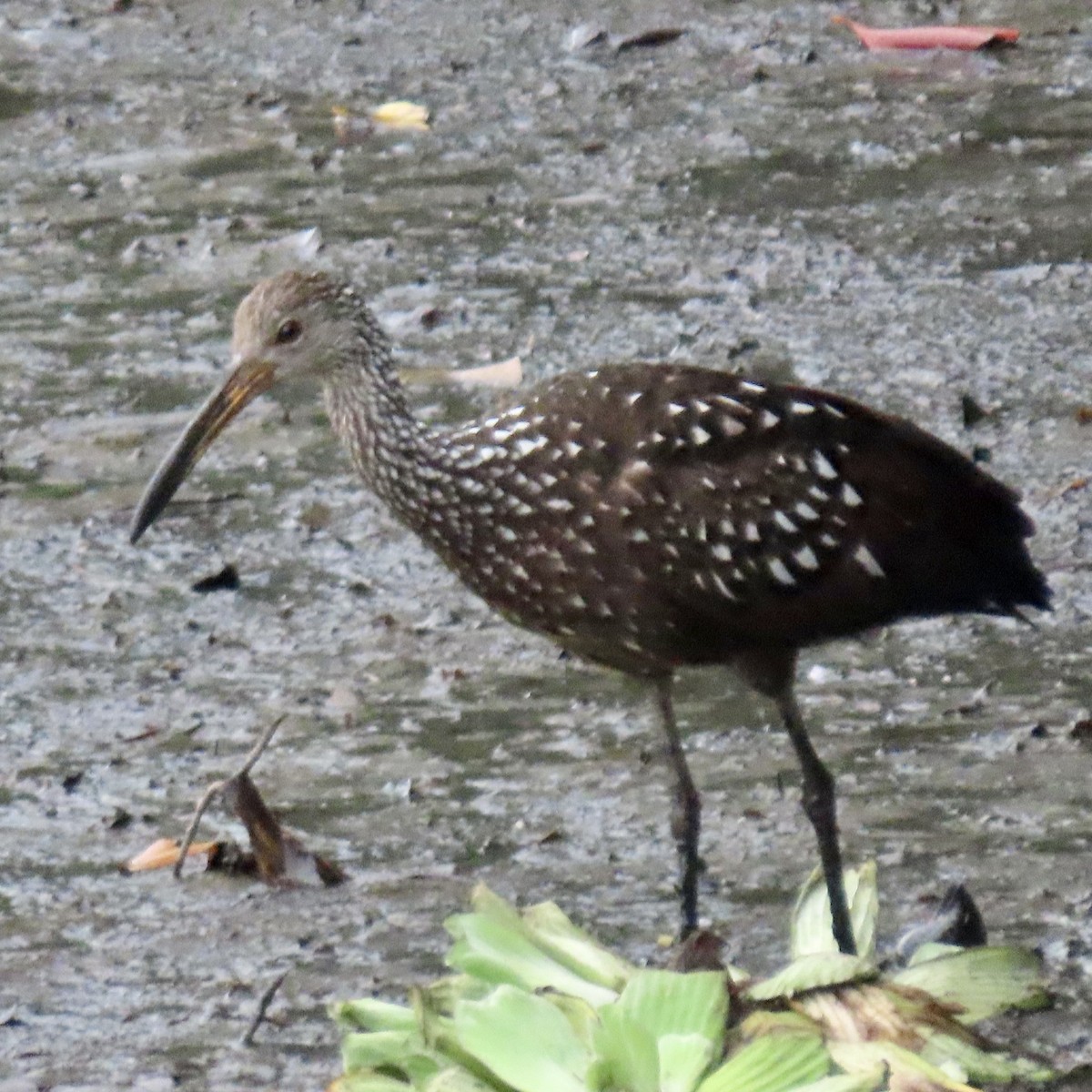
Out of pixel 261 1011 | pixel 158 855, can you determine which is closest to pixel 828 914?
pixel 261 1011

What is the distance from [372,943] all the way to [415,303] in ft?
13.3

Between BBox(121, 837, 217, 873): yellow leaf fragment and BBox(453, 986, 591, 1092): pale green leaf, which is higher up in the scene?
BBox(453, 986, 591, 1092): pale green leaf

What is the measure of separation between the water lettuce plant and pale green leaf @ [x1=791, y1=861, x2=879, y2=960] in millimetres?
142

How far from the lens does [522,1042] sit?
4367 millimetres

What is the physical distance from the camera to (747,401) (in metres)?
5.18

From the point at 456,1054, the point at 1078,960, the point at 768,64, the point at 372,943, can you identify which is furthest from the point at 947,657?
the point at 768,64

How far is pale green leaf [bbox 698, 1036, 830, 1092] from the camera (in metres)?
4.29

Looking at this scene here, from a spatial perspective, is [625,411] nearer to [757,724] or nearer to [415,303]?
[757,724]

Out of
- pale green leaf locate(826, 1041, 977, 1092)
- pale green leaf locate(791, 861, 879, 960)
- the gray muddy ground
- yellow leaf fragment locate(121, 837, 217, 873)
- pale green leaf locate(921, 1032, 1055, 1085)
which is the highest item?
pale green leaf locate(826, 1041, 977, 1092)

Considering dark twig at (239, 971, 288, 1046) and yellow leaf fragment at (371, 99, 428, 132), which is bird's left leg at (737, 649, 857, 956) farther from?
yellow leaf fragment at (371, 99, 428, 132)

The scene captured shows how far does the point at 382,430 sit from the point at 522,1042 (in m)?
1.65

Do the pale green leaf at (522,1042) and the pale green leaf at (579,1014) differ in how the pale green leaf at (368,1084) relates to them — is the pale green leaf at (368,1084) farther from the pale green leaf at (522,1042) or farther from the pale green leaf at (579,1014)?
the pale green leaf at (579,1014)

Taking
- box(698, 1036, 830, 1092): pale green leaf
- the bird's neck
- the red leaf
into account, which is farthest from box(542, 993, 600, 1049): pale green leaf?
the red leaf

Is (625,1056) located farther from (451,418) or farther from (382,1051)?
(451,418)
